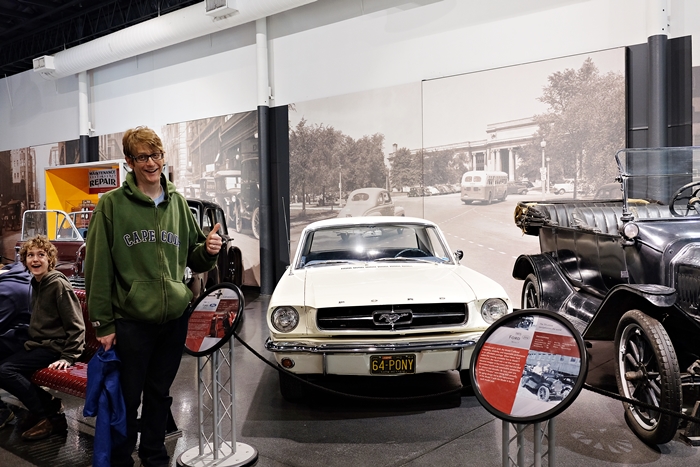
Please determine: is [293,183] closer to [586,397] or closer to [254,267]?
[254,267]

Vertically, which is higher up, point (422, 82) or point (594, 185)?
point (422, 82)

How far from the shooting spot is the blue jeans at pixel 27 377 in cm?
392

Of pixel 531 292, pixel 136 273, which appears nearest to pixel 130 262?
pixel 136 273

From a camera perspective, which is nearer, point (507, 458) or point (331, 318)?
point (507, 458)

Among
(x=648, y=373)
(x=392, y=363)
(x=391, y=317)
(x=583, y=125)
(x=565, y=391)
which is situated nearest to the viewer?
(x=565, y=391)

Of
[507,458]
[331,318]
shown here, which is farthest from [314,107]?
[507,458]

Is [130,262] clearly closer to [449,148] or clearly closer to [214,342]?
[214,342]

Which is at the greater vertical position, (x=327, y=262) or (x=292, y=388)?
(x=327, y=262)

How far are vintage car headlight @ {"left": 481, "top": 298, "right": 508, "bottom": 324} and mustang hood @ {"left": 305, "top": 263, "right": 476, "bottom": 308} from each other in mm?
130

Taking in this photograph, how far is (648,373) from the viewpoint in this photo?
3.66 m

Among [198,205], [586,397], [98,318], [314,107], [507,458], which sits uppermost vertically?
[314,107]

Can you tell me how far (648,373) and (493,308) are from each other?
1.08 meters

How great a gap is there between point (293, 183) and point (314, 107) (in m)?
1.41

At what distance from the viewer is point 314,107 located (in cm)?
1005
